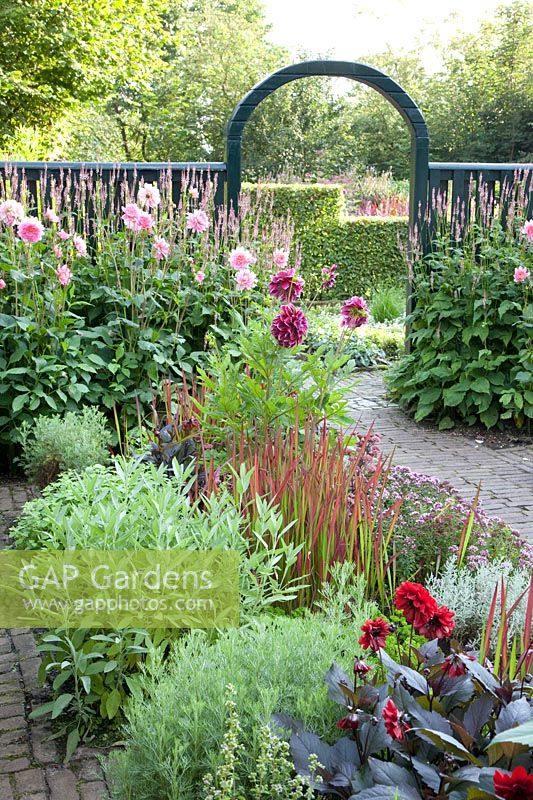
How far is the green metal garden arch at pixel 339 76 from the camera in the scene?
6.27m

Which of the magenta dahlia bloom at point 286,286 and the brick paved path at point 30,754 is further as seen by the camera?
the magenta dahlia bloom at point 286,286

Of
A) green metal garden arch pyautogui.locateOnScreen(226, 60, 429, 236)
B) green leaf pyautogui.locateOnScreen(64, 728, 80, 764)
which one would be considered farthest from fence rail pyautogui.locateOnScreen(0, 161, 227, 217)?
green leaf pyautogui.locateOnScreen(64, 728, 80, 764)

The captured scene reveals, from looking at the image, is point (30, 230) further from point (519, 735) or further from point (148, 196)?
point (519, 735)

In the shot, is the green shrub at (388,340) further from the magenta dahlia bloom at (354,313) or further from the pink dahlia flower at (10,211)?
the magenta dahlia bloom at (354,313)

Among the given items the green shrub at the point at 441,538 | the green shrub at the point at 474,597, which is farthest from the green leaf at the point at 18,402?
the green shrub at the point at 474,597

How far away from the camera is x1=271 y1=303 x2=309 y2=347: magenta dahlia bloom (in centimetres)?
349

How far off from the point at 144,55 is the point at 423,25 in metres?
13.7

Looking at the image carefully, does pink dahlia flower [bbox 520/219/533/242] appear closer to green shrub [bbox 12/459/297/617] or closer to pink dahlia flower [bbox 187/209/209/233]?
pink dahlia flower [bbox 187/209/209/233]

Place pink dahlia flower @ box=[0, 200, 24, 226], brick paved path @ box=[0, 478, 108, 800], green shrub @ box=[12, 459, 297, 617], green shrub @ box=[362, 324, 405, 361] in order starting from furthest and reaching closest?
green shrub @ box=[362, 324, 405, 361] < pink dahlia flower @ box=[0, 200, 24, 226] < green shrub @ box=[12, 459, 297, 617] < brick paved path @ box=[0, 478, 108, 800]

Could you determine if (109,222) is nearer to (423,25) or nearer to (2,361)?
(2,361)

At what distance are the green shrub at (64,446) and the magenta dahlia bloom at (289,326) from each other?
117cm

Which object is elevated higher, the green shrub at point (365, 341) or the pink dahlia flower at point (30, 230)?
the pink dahlia flower at point (30, 230)

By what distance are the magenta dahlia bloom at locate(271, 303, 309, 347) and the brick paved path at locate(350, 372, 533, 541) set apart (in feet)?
2.53

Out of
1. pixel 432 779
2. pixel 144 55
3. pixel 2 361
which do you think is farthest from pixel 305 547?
pixel 144 55
